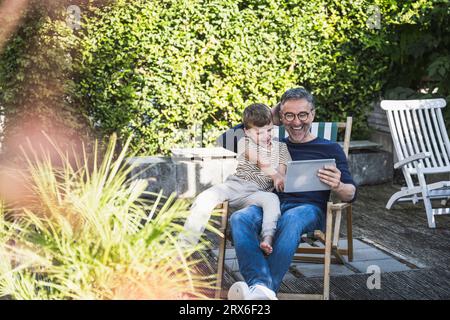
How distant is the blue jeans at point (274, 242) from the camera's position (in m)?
3.24

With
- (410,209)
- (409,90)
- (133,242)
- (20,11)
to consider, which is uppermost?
(20,11)

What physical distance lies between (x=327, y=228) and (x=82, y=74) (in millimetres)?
3925

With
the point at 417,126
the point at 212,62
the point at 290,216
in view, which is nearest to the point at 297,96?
the point at 290,216

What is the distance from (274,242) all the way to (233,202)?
1.58 feet

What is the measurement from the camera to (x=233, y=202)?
3.80 metres

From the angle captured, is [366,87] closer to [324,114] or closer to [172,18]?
[324,114]

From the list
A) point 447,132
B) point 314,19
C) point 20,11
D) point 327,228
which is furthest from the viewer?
point 314,19

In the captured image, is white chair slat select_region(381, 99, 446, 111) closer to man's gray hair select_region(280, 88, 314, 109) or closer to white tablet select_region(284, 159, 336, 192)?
man's gray hair select_region(280, 88, 314, 109)

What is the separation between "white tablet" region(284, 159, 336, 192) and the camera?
11.3 ft

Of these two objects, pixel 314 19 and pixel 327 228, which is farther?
pixel 314 19

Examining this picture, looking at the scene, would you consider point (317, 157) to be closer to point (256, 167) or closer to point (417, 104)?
point (256, 167)

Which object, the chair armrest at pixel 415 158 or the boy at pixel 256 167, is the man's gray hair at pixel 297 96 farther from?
the chair armrest at pixel 415 158

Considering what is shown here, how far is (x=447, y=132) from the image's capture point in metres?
6.62
